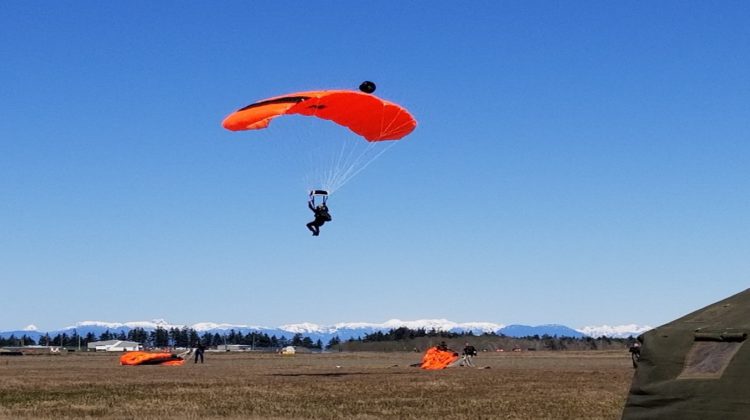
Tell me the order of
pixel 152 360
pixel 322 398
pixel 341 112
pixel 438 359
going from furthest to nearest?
pixel 152 360, pixel 438 359, pixel 341 112, pixel 322 398

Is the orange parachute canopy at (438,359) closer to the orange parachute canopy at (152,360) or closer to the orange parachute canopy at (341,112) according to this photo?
the orange parachute canopy at (152,360)

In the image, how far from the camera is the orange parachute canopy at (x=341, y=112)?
102ft

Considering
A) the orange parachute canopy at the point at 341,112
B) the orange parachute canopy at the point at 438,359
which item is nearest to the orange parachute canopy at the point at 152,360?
the orange parachute canopy at the point at 438,359

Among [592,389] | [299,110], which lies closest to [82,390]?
[299,110]

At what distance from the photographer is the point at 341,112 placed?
33.6 meters

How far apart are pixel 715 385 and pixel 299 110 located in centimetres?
2114

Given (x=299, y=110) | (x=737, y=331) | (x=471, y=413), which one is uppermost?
(x=299, y=110)

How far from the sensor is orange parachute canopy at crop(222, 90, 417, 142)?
102 feet

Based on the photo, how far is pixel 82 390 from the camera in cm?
3166

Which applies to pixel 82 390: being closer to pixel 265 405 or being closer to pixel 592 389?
pixel 265 405

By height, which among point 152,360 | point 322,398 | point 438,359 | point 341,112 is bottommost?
point 322,398

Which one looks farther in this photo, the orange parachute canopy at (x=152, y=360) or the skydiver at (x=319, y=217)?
the orange parachute canopy at (x=152, y=360)

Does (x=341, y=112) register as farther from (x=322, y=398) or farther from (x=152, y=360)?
(x=152, y=360)

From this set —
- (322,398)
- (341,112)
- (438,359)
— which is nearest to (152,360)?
(438,359)
